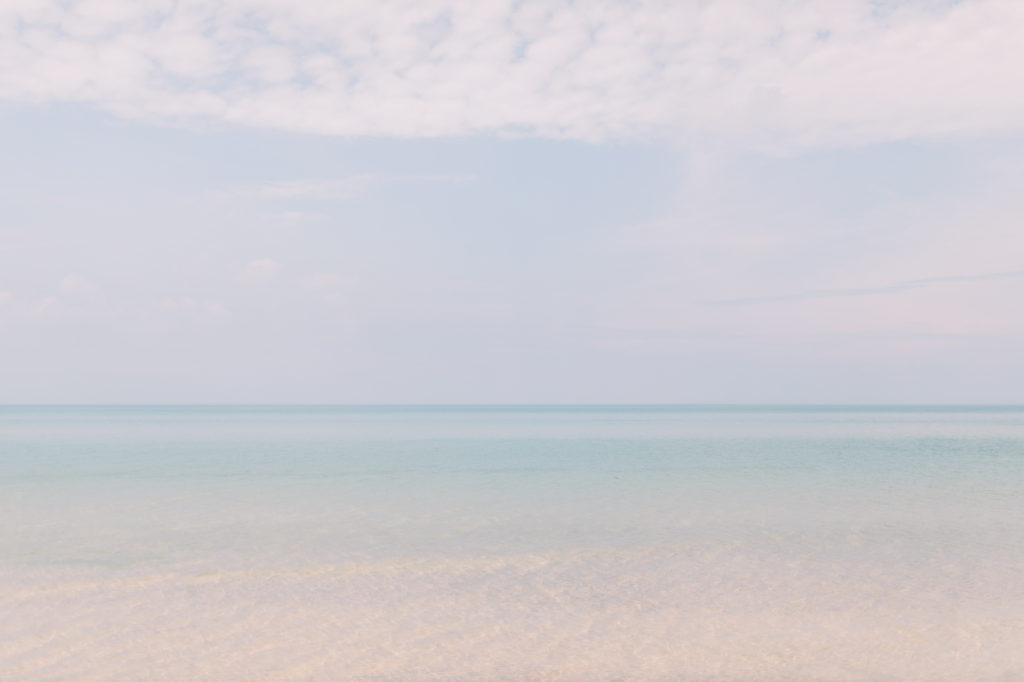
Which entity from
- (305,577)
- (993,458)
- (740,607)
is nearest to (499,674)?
(740,607)

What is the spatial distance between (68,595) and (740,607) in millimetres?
8250

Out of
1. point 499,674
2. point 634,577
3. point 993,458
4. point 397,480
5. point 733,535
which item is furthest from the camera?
point 993,458

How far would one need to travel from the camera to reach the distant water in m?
7.54

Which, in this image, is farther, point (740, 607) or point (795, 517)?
point (795, 517)

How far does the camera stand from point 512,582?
10.6m

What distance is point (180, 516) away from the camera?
16.6 metres

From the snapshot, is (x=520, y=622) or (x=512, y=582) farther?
(x=512, y=582)

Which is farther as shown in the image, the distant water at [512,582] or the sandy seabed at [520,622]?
the distant water at [512,582]

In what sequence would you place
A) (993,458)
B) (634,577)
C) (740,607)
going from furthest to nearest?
(993,458) < (634,577) < (740,607)

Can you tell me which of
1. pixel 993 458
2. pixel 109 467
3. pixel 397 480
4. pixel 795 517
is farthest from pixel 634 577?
pixel 993 458

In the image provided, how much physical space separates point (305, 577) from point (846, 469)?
23530 mm

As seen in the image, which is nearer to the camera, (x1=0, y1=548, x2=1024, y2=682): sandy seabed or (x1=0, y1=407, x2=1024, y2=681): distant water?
(x1=0, y1=548, x2=1024, y2=682): sandy seabed

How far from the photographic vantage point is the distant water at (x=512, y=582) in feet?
24.7

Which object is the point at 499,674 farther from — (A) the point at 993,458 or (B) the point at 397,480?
(A) the point at 993,458
